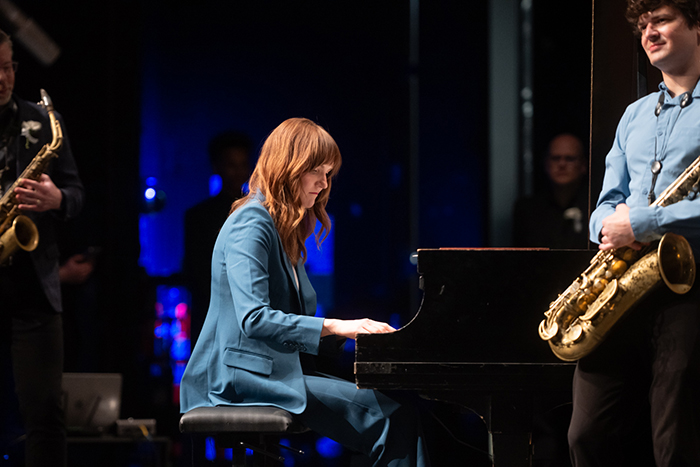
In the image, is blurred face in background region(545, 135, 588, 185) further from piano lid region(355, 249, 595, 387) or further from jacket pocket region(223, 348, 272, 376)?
jacket pocket region(223, 348, 272, 376)

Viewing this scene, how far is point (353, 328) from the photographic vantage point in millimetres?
2301

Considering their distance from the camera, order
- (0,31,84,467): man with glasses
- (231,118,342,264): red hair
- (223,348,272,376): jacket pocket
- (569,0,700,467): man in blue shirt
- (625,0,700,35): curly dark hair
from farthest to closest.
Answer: (0,31,84,467): man with glasses → (231,118,342,264): red hair → (223,348,272,376): jacket pocket → (625,0,700,35): curly dark hair → (569,0,700,467): man in blue shirt

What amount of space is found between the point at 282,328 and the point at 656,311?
3.53 feet

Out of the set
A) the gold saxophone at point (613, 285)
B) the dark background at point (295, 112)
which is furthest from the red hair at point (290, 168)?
the dark background at point (295, 112)

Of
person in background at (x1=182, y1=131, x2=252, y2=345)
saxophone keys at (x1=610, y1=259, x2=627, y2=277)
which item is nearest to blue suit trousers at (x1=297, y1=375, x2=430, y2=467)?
saxophone keys at (x1=610, y1=259, x2=627, y2=277)

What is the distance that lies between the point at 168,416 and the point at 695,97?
10.6 feet

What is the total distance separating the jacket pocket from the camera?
7.63 ft

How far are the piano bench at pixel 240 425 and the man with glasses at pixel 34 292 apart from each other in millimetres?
944

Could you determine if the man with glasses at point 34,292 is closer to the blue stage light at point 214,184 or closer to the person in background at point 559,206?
the blue stage light at point 214,184

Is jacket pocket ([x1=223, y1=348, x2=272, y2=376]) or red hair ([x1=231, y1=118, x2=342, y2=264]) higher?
red hair ([x1=231, y1=118, x2=342, y2=264])

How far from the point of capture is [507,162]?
4426 millimetres

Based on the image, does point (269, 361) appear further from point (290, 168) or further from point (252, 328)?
point (290, 168)

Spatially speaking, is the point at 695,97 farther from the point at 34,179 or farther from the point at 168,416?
the point at 168,416

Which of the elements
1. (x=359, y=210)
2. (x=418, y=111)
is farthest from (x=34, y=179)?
(x=418, y=111)
